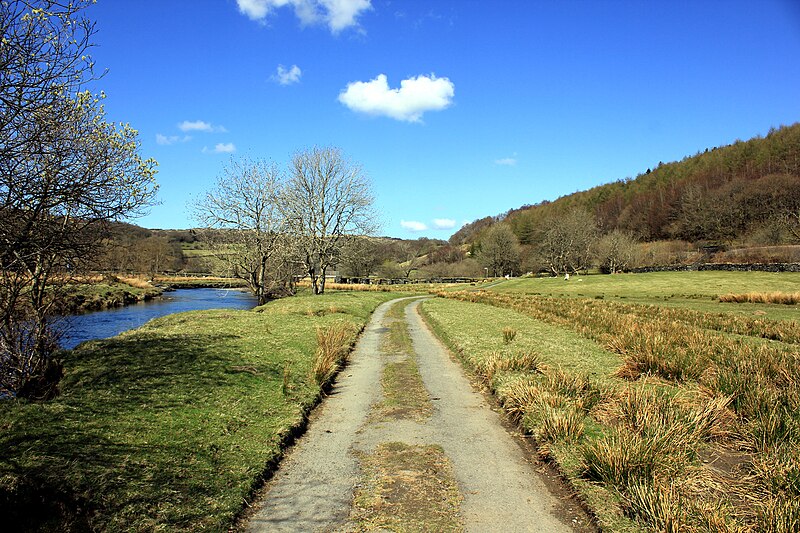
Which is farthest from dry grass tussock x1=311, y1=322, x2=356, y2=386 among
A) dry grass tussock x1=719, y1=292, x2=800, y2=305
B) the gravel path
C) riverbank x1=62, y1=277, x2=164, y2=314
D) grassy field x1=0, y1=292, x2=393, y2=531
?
dry grass tussock x1=719, y1=292, x2=800, y2=305

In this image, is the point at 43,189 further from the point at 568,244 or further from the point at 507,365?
the point at 568,244

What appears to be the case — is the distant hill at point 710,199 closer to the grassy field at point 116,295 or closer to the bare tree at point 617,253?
the bare tree at point 617,253

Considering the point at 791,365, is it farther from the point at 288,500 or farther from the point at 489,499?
the point at 288,500

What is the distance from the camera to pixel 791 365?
991 centimetres

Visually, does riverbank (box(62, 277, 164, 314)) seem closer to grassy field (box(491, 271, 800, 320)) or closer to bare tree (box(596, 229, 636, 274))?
grassy field (box(491, 271, 800, 320))

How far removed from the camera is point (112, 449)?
5734 mm

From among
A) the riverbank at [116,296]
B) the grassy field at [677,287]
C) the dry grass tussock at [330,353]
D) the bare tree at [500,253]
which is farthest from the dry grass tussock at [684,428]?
the bare tree at [500,253]

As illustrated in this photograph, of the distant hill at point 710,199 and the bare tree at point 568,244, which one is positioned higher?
the distant hill at point 710,199

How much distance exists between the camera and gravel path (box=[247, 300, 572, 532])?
5184 millimetres

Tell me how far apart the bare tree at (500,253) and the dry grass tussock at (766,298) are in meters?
75.4

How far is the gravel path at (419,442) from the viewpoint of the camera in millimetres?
5184

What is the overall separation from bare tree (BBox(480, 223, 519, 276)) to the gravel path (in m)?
101

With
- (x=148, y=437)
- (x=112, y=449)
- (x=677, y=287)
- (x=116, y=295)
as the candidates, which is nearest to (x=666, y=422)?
(x=148, y=437)

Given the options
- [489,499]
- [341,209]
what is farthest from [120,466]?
[341,209]
